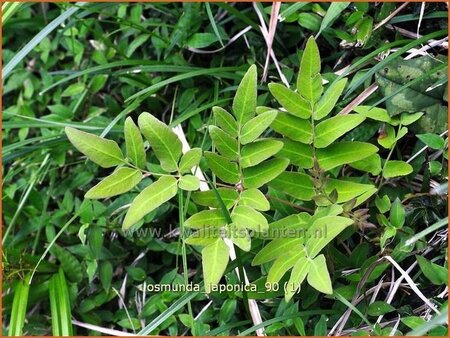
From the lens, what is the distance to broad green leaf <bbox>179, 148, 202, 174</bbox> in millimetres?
938

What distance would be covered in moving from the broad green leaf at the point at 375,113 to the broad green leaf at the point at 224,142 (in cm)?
26

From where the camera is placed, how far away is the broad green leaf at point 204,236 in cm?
93

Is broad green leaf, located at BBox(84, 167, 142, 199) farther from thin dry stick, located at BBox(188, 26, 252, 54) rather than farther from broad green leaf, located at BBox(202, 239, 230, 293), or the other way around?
thin dry stick, located at BBox(188, 26, 252, 54)

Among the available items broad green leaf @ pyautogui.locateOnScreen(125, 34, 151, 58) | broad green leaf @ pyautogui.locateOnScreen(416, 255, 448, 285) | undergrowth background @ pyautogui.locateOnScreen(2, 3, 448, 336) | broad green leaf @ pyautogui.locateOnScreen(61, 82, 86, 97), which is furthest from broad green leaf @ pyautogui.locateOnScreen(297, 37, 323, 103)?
broad green leaf @ pyautogui.locateOnScreen(61, 82, 86, 97)

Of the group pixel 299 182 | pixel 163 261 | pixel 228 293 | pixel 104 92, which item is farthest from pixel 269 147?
pixel 104 92

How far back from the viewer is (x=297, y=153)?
1.01m

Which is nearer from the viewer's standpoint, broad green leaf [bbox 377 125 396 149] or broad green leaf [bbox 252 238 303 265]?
broad green leaf [bbox 252 238 303 265]

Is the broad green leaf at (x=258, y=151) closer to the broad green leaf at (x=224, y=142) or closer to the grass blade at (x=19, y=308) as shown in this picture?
the broad green leaf at (x=224, y=142)

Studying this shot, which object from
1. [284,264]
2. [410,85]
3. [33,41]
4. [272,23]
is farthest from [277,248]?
[33,41]

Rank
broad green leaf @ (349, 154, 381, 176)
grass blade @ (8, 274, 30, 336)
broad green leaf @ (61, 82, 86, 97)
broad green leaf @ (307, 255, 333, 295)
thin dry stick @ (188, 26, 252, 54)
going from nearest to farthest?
broad green leaf @ (307, 255, 333, 295)
broad green leaf @ (349, 154, 381, 176)
grass blade @ (8, 274, 30, 336)
thin dry stick @ (188, 26, 252, 54)
broad green leaf @ (61, 82, 86, 97)

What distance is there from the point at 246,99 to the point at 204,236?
0.21m

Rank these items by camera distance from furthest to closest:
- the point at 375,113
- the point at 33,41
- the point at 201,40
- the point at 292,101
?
the point at 201,40, the point at 33,41, the point at 375,113, the point at 292,101

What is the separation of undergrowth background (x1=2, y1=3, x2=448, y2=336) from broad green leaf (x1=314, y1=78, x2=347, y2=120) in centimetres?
8

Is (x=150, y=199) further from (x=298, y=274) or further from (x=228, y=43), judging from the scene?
(x=228, y=43)
